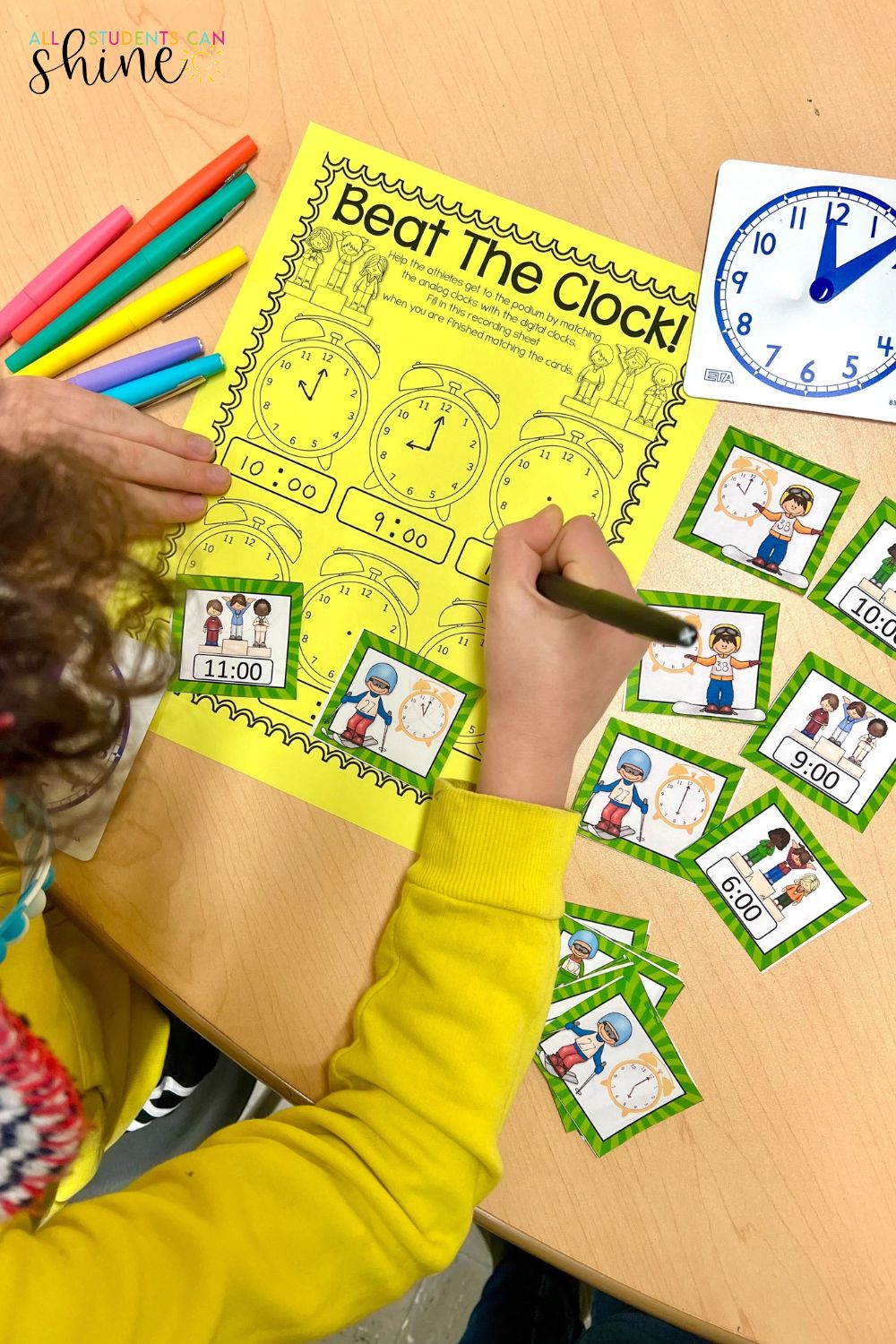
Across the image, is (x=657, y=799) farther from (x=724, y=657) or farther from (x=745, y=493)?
(x=745, y=493)

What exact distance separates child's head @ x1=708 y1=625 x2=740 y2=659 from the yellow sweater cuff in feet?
0.47

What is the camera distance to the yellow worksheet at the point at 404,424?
1.99ft

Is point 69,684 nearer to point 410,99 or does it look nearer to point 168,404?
point 168,404

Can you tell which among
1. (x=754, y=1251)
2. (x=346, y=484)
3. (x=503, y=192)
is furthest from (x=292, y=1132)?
(x=503, y=192)

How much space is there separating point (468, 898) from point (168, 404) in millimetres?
374

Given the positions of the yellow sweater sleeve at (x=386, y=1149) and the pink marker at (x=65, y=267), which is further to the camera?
the pink marker at (x=65, y=267)

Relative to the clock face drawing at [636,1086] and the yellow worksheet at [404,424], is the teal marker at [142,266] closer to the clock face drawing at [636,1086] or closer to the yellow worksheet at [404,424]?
the yellow worksheet at [404,424]

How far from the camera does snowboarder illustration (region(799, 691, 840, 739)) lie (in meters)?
0.59

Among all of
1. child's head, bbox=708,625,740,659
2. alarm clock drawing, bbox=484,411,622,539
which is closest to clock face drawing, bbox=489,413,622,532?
alarm clock drawing, bbox=484,411,622,539

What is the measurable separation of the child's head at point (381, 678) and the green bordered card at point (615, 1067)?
0.23 m

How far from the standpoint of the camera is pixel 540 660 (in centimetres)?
58

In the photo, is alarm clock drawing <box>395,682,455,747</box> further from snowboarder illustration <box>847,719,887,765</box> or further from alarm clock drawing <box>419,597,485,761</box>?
snowboarder illustration <box>847,719,887,765</box>

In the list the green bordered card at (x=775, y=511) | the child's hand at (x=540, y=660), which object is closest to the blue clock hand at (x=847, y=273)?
the green bordered card at (x=775, y=511)

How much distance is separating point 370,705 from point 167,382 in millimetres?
247
